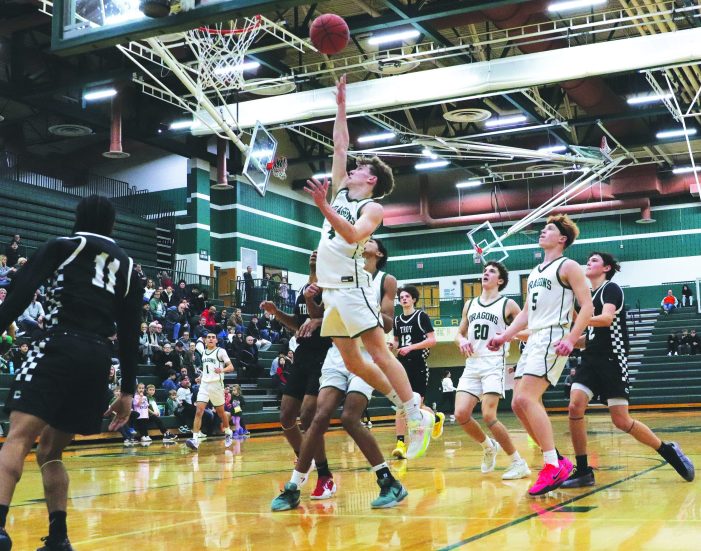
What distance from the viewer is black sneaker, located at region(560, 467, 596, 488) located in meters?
6.17

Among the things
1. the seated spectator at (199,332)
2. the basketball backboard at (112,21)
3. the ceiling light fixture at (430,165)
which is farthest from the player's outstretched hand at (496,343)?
the ceiling light fixture at (430,165)

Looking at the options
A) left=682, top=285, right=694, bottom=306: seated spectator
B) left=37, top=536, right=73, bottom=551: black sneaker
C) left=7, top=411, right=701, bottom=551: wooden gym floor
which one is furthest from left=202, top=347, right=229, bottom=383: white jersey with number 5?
left=682, top=285, right=694, bottom=306: seated spectator

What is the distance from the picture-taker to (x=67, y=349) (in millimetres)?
3820

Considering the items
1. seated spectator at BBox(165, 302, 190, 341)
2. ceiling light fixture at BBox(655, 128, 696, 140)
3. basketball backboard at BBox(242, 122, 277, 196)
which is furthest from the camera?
ceiling light fixture at BBox(655, 128, 696, 140)

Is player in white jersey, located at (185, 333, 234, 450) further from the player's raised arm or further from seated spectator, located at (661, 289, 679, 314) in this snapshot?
seated spectator, located at (661, 289, 679, 314)

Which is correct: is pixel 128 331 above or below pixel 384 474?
above

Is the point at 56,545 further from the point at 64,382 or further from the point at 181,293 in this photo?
the point at 181,293

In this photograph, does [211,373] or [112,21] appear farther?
[211,373]

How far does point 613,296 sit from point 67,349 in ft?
14.6

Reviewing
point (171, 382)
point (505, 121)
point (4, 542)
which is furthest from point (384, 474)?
point (505, 121)

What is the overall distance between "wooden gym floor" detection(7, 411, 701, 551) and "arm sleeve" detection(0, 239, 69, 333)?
4.52 feet

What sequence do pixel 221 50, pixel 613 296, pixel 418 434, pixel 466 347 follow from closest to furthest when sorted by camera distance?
pixel 418 434
pixel 613 296
pixel 466 347
pixel 221 50

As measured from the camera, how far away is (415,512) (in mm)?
5188

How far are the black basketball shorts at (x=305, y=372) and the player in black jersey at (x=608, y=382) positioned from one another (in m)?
1.96
